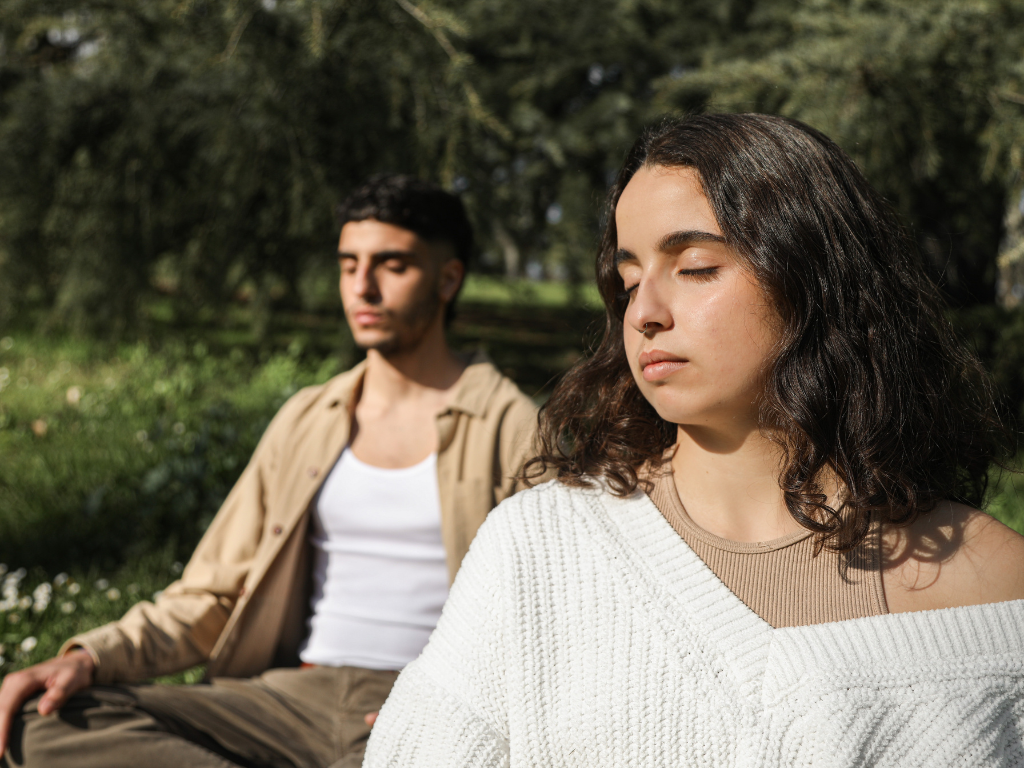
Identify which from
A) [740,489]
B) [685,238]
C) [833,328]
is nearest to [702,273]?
[685,238]

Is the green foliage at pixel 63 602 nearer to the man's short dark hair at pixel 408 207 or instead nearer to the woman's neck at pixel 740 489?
the man's short dark hair at pixel 408 207

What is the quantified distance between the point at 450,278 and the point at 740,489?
5.22 ft

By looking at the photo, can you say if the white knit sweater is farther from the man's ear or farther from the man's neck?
the man's ear

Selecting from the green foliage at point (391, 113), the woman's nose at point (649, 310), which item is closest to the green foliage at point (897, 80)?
the green foliage at point (391, 113)

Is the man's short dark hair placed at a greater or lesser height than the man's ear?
greater

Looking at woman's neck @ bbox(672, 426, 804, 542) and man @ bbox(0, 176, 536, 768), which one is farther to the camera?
man @ bbox(0, 176, 536, 768)

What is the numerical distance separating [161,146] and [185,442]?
158 centimetres

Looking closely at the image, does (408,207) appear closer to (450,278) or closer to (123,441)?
(450,278)

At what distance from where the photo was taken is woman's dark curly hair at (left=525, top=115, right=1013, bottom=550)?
131 centimetres

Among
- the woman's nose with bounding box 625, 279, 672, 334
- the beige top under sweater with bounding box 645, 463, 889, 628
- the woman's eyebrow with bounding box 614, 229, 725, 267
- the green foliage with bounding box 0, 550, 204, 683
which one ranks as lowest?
the green foliage with bounding box 0, 550, 204, 683

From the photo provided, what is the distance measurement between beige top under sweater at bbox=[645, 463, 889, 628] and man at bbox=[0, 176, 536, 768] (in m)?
0.90

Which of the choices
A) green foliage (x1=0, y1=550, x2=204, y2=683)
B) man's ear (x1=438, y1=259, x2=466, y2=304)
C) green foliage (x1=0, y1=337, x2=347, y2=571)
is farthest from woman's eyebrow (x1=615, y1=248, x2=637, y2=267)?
green foliage (x1=0, y1=337, x2=347, y2=571)

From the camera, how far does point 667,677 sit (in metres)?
1.25

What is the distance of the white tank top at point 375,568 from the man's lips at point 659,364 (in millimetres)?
1159
